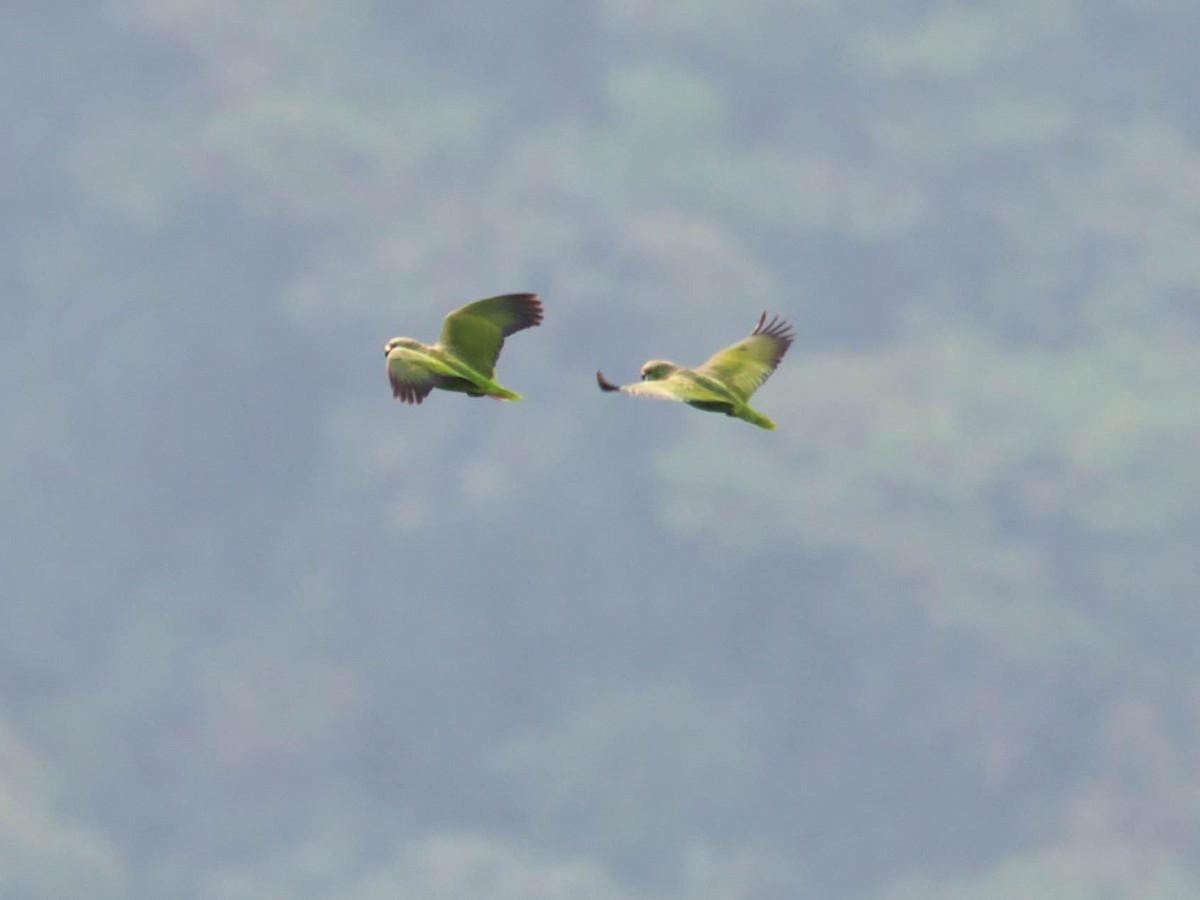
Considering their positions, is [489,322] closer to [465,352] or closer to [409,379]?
[465,352]

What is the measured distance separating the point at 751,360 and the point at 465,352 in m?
10.8

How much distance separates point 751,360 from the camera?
2933 inches

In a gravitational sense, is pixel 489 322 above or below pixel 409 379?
above

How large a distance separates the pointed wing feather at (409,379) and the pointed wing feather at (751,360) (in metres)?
9.75

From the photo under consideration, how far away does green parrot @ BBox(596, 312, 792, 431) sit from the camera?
220ft

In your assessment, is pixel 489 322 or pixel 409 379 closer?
pixel 409 379

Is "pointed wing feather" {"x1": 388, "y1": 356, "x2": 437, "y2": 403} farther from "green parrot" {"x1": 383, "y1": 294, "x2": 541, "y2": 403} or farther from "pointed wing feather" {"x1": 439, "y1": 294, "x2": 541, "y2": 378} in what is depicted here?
"pointed wing feather" {"x1": 439, "y1": 294, "x2": 541, "y2": 378}

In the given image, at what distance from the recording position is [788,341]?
75.6 meters

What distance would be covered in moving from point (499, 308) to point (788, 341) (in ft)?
37.0

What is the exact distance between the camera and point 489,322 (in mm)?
70938

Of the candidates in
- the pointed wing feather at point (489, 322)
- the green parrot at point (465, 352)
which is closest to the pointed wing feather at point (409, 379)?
the green parrot at point (465, 352)

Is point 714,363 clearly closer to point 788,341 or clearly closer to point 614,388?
point 788,341

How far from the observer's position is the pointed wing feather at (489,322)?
231ft

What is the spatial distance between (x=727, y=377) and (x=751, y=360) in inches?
76.5
